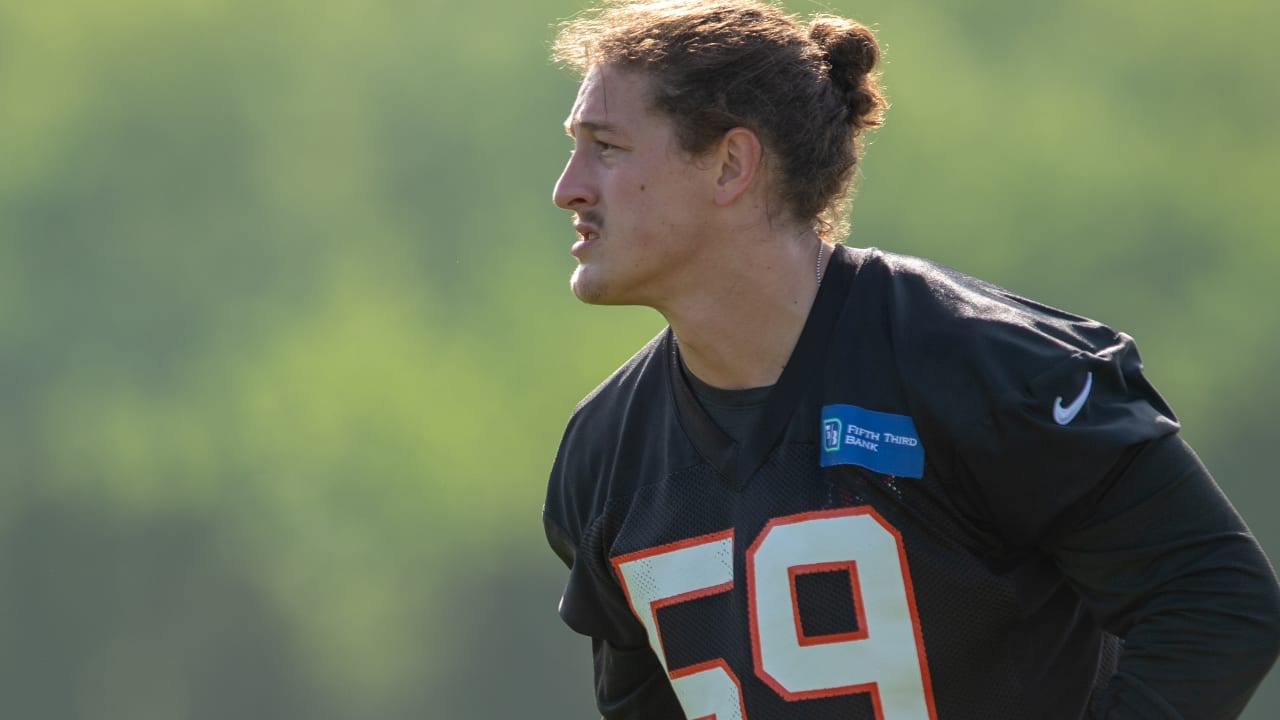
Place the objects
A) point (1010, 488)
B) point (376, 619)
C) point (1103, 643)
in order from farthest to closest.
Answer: point (376, 619), point (1103, 643), point (1010, 488)

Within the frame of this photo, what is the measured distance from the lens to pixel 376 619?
3621mm

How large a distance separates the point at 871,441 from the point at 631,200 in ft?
1.39

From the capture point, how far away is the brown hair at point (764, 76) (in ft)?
5.90

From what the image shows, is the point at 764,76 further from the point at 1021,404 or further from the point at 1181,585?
the point at 1181,585

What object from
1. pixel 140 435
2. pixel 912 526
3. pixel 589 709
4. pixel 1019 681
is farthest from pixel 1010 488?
pixel 140 435

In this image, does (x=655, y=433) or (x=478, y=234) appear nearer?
(x=655, y=433)

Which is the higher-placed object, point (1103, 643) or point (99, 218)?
point (99, 218)

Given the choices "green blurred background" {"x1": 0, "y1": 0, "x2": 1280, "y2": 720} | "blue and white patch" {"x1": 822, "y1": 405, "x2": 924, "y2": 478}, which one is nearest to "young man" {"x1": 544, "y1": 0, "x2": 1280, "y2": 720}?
"blue and white patch" {"x1": 822, "y1": 405, "x2": 924, "y2": 478}

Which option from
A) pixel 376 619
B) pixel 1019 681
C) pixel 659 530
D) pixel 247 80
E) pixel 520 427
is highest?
pixel 247 80

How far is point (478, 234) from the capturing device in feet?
12.4

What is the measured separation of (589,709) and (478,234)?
4.14ft

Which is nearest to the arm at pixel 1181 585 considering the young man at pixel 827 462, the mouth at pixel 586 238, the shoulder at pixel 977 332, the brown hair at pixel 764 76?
the young man at pixel 827 462

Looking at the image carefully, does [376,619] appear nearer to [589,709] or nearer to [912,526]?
[589,709]

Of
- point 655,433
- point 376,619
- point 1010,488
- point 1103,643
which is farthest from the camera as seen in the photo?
point 376,619
